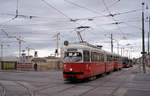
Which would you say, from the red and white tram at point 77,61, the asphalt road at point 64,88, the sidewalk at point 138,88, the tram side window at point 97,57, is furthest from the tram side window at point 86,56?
the sidewalk at point 138,88

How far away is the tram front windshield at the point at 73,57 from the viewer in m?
19.4

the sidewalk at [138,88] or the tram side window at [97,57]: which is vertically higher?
the tram side window at [97,57]

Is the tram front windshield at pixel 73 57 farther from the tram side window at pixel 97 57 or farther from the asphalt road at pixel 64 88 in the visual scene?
the tram side window at pixel 97 57

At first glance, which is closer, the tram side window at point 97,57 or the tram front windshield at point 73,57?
the tram front windshield at point 73,57

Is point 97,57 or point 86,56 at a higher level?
point 86,56

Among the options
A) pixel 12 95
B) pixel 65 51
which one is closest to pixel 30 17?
pixel 65 51

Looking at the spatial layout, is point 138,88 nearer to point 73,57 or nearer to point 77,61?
point 77,61

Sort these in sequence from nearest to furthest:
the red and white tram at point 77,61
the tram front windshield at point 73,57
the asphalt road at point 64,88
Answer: the asphalt road at point 64,88, the red and white tram at point 77,61, the tram front windshield at point 73,57

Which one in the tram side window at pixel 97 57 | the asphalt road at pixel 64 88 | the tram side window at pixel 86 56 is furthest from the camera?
the tram side window at pixel 97 57

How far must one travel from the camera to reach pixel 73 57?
19.6 m

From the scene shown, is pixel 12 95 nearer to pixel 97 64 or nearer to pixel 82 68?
pixel 82 68

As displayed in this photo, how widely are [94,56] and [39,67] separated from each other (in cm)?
2815

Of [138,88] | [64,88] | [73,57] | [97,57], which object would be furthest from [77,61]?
[138,88]

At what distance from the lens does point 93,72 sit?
22141 mm
